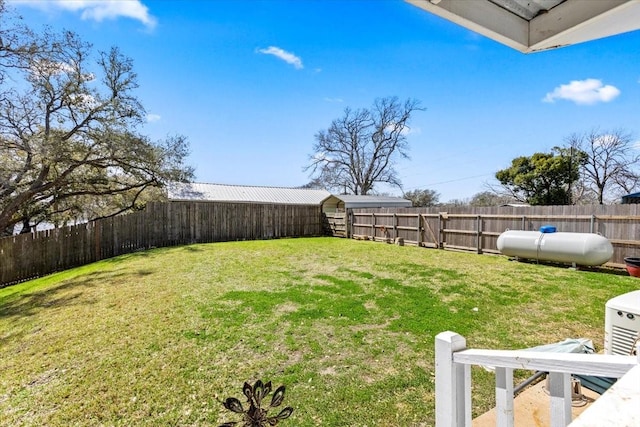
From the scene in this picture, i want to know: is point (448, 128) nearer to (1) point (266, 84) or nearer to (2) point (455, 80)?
(2) point (455, 80)

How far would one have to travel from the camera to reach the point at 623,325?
2.00 metres

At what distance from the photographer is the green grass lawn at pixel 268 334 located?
2457mm

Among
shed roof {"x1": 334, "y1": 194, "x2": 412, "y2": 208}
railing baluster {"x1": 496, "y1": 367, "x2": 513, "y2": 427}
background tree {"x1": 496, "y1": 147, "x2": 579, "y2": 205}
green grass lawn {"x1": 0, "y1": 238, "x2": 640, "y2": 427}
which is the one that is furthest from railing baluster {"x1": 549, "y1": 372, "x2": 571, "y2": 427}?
background tree {"x1": 496, "y1": 147, "x2": 579, "y2": 205}

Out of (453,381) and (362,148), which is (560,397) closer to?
(453,381)

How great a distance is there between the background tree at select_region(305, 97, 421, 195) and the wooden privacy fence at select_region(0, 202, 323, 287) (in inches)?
562

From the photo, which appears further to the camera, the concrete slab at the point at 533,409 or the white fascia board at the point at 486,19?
the concrete slab at the point at 533,409

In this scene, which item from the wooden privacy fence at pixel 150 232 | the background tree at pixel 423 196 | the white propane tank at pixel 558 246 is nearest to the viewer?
the white propane tank at pixel 558 246

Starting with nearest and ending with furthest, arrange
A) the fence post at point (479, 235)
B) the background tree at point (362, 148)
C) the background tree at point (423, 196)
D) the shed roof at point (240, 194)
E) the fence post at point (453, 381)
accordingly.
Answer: the fence post at point (453, 381), the fence post at point (479, 235), the shed roof at point (240, 194), the background tree at point (362, 148), the background tree at point (423, 196)

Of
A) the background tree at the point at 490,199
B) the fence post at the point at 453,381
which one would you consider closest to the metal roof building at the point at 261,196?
the background tree at the point at 490,199

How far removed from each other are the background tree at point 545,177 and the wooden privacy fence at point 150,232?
16148mm

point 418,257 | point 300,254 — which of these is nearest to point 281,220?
point 300,254

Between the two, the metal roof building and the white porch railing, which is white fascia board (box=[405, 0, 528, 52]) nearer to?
the white porch railing

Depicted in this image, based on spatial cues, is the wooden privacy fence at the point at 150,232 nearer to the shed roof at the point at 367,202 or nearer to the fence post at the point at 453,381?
the shed roof at the point at 367,202

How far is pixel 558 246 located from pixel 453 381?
7.76 metres
